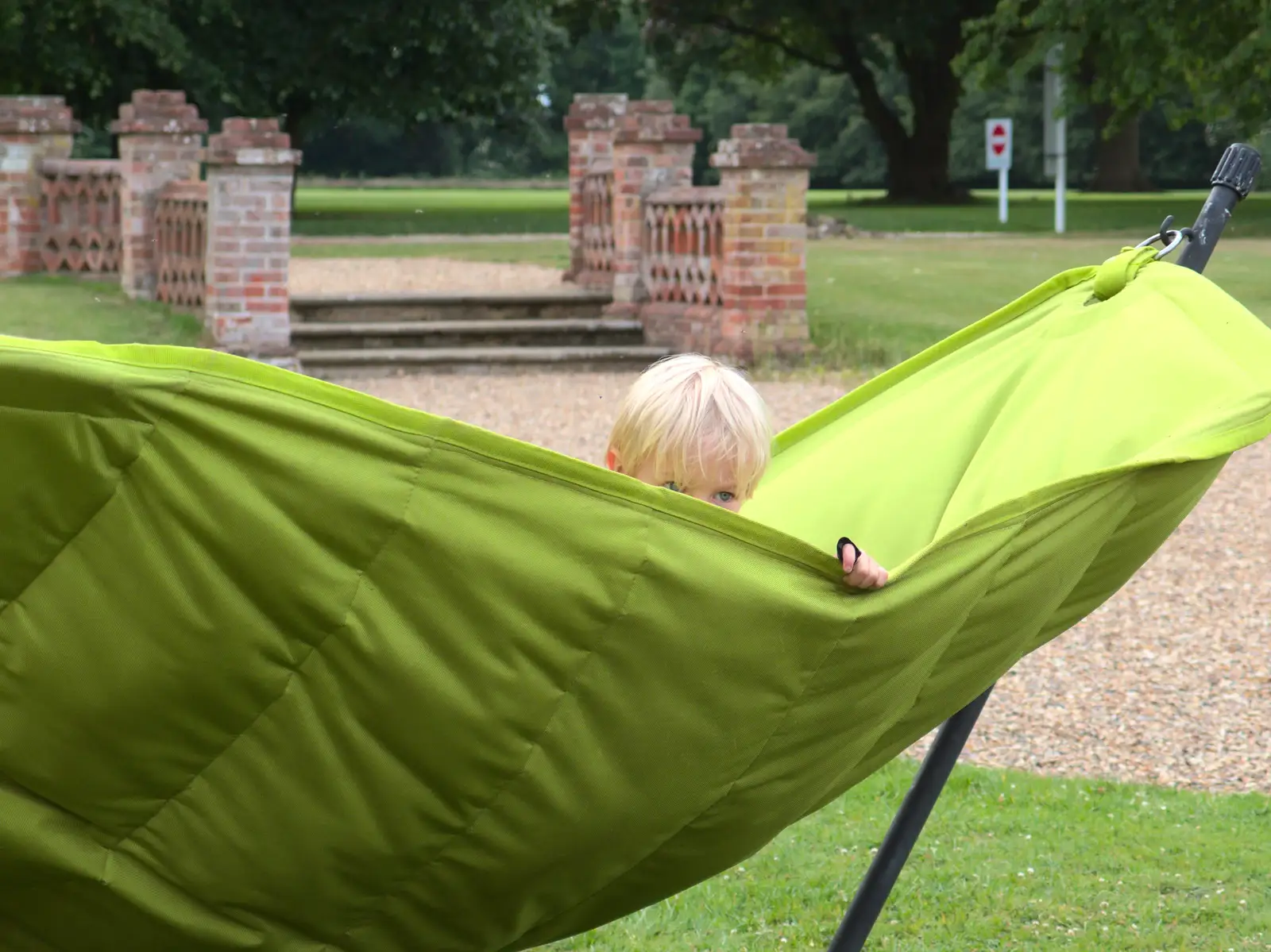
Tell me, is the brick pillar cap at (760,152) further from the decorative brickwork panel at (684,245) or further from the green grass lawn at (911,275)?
the green grass lawn at (911,275)

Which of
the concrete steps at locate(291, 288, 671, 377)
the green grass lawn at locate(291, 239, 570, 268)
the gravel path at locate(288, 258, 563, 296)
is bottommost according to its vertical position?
the concrete steps at locate(291, 288, 671, 377)

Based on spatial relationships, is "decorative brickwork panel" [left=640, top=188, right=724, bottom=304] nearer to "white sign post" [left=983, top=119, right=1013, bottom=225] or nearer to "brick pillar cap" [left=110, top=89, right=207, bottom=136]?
"brick pillar cap" [left=110, top=89, right=207, bottom=136]

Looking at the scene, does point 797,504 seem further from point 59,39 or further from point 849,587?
point 59,39

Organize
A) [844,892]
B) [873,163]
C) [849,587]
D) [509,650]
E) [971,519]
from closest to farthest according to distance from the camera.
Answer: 1. [509,650]
2. [849,587]
3. [971,519]
4. [844,892]
5. [873,163]

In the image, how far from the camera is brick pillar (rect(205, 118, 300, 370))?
11.6 meters

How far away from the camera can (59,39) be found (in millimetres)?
21547

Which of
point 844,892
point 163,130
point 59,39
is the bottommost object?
point 844,892

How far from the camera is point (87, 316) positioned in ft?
42.1

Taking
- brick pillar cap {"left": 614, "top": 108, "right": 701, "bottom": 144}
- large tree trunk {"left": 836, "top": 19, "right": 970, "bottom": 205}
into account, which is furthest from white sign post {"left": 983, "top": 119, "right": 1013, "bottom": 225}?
brick pillar cap {"left": 614, "top": 108, "right": 701, "bottom": 144}

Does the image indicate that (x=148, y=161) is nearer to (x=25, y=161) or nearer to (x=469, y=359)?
(x=25, y=161)

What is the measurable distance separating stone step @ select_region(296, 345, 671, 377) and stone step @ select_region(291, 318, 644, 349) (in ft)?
0.26

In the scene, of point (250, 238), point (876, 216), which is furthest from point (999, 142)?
point (250, 238)

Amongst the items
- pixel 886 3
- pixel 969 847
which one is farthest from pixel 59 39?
pixel 969 847

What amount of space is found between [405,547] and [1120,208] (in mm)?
25610
